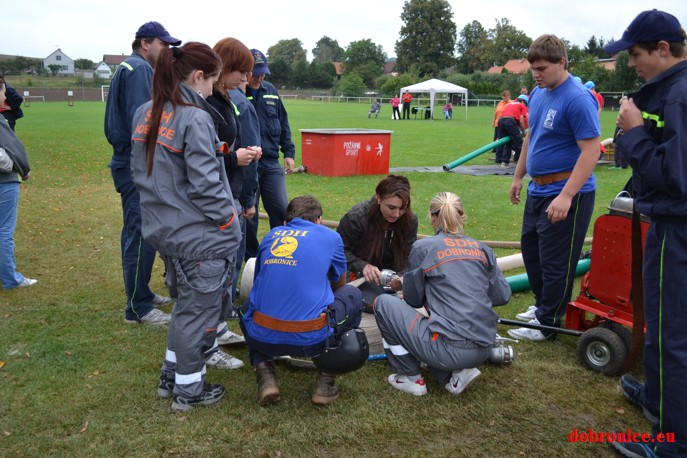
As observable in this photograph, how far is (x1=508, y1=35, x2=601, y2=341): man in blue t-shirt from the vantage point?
12.7 ft

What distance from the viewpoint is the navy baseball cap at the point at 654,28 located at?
8.82 feet

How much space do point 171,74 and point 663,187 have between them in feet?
8.30

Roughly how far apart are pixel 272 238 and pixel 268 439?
1121 millimetres

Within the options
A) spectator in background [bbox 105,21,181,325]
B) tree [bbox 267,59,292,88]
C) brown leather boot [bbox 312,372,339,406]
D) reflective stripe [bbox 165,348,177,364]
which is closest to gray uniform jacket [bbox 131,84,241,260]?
reflective stripe [bbox 165,348,177,364]

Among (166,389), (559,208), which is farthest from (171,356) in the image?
(559,208)

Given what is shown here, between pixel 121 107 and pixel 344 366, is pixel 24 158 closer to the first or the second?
pixel 121 107

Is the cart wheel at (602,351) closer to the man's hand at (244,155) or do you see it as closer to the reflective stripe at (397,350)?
the reflective stripe at (397,350)

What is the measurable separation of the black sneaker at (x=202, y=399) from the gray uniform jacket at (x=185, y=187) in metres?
0.84

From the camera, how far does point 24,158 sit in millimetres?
5355

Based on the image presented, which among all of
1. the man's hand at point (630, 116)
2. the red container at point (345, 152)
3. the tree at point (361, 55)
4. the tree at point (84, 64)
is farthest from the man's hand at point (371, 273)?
the tree at point (84, 64)

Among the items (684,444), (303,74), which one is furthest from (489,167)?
(303,74)

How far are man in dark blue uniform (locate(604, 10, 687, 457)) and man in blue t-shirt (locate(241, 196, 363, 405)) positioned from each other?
5.43 ft

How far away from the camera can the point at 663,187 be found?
264cm

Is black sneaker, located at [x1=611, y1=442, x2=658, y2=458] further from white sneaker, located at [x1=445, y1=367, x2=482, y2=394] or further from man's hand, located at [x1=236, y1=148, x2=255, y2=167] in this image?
man's hand, located at [x1=236, y1=148, x2=255, y2=167]
